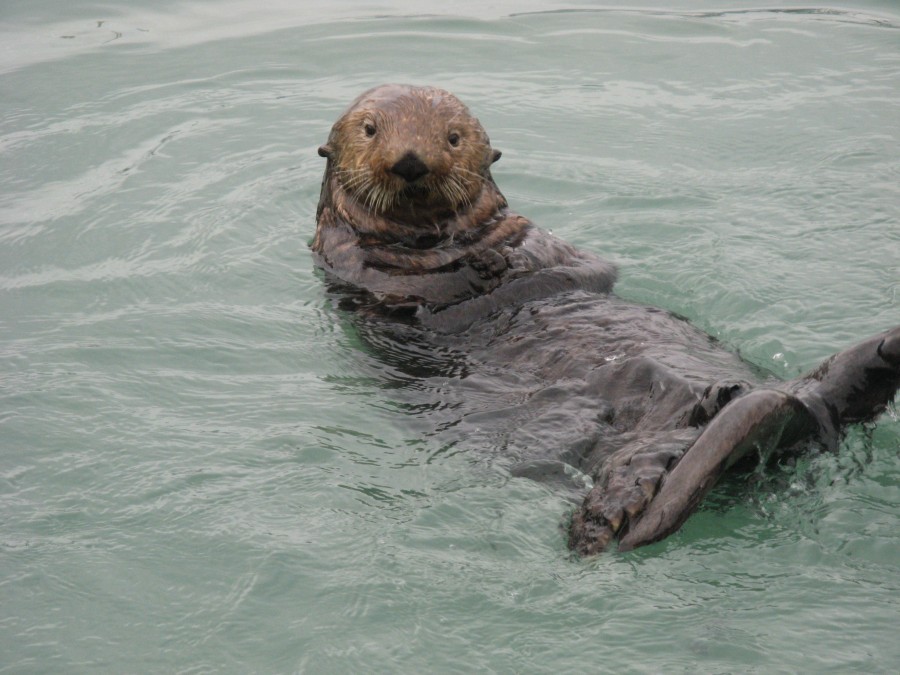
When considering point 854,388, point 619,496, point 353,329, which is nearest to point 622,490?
point 619,496

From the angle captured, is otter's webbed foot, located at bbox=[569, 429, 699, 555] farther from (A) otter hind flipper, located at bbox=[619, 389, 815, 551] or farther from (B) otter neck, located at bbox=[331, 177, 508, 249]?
(B) otter neck, located at bbox=[331, 177, 508, 249]

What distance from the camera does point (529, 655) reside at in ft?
10.3

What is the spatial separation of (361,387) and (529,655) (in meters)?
1.83

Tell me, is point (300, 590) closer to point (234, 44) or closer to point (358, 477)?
point (358, 477)

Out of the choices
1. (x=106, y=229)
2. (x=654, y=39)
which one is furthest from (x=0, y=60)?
(x=654, y=39)

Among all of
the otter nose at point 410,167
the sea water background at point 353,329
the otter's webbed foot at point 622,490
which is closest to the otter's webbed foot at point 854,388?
the sea water background at point 353,329

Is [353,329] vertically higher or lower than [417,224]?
lower

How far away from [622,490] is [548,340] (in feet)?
3.41

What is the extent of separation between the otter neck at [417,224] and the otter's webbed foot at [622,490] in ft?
6.02

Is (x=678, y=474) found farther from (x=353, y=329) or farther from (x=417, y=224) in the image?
(x=417, y=224)

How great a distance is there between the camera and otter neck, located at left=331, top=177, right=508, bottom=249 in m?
5.17

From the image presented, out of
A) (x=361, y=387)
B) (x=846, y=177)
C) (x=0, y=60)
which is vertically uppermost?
(x=0, y=60)

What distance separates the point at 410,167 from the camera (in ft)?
15.8

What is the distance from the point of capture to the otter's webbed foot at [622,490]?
3.47m
